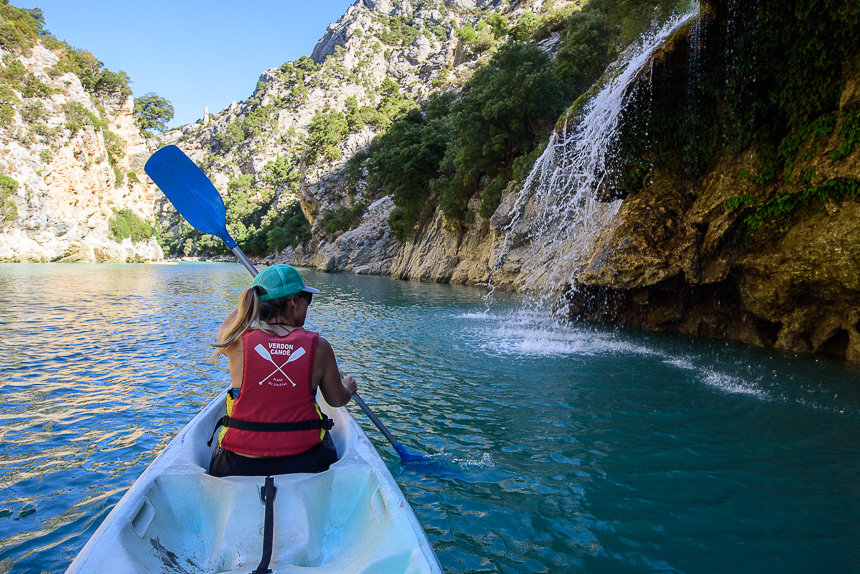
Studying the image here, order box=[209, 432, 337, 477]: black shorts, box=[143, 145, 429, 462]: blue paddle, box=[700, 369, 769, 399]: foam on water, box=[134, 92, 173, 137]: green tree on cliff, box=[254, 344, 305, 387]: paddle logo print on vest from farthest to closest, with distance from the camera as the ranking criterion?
box=[134, 92, 173, 137]: green tree on cliff < box=[700, 369, 769, 399]: foam on water < box=[143, 145, 429, 462]: blue paddle < box=[209, 432, 337, 477]: black shorts < box=[254, 344, 305, 387]: paddle logo print on vest

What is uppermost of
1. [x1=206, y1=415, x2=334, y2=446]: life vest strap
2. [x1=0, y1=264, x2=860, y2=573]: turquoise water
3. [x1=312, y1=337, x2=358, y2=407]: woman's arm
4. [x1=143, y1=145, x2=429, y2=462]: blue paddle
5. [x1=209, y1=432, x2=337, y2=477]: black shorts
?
[x1=143, y1=145, x2=429, y2=462]: blue paddle

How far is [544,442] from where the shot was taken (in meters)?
5.09

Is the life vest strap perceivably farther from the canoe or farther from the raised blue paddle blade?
the raised blue paddle blade

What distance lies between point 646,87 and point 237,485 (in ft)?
36.0

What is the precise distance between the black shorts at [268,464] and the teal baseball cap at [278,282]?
98 centimetres

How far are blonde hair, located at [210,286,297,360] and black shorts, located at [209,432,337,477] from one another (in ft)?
2.21

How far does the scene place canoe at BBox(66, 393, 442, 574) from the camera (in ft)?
Answer: 6.98

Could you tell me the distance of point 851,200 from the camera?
24.4ft

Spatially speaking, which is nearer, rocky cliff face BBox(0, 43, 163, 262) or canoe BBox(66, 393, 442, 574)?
canoe BBox(66, 393, 442, 574)

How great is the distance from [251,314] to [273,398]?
527 mm

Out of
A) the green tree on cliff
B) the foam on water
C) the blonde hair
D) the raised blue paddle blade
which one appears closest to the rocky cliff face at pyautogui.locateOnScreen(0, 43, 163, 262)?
the green tree on cliff

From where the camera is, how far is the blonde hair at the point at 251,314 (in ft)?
9.34

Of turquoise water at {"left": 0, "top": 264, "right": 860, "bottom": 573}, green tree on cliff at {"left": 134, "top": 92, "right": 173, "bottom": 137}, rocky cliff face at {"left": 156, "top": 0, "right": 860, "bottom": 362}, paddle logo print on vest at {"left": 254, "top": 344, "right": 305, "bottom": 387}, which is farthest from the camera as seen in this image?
green tree on cliff at {"left": 134, "top": 92, "right": 173, "bottom": 137}

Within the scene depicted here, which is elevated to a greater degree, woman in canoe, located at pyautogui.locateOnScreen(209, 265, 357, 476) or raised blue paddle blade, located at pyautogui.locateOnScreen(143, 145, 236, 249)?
raised blue paddle blade, located at pyautogui.locateOnScreen(143, 145, 236, 249)
